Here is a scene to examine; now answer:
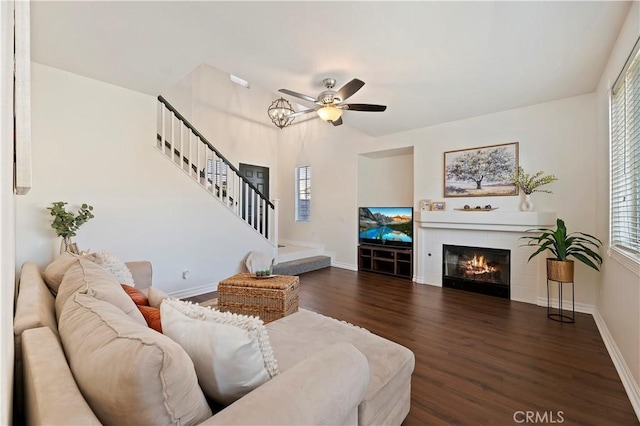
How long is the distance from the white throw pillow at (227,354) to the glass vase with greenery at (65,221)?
8.75ft

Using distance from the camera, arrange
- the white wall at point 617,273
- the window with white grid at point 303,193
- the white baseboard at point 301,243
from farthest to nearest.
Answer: the window with white grid at point 303,193
the white baseboard at point 301,243
the white wall at point 617,273

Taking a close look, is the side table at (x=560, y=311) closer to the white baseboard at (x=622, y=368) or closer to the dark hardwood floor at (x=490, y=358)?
the dark hardwood floor at (x=490, y=358)

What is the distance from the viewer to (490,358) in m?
2.43

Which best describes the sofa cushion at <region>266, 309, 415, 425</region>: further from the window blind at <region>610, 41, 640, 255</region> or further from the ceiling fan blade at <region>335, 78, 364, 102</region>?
the ceiling fan blade at <region>335, 78, 364, 102</region>

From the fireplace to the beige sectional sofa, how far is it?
11.4 feet

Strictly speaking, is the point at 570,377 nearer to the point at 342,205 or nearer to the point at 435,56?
the point at 435,56

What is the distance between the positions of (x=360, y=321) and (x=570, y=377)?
1820mm

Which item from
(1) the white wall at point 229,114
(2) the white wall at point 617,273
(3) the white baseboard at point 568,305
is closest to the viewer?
(2) the white wall at point 617,273

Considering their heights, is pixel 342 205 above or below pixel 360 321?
above

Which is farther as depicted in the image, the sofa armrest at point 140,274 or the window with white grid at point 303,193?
the window with white grid at point 303,193

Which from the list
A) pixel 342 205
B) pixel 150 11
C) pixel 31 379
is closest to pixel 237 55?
pixel 150 11

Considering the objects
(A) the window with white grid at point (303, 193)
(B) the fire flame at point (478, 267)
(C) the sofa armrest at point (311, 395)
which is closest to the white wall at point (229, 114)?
(A) the window with white grid at point (303, 193)

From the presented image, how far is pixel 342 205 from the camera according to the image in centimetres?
625

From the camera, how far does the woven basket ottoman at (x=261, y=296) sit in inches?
115
